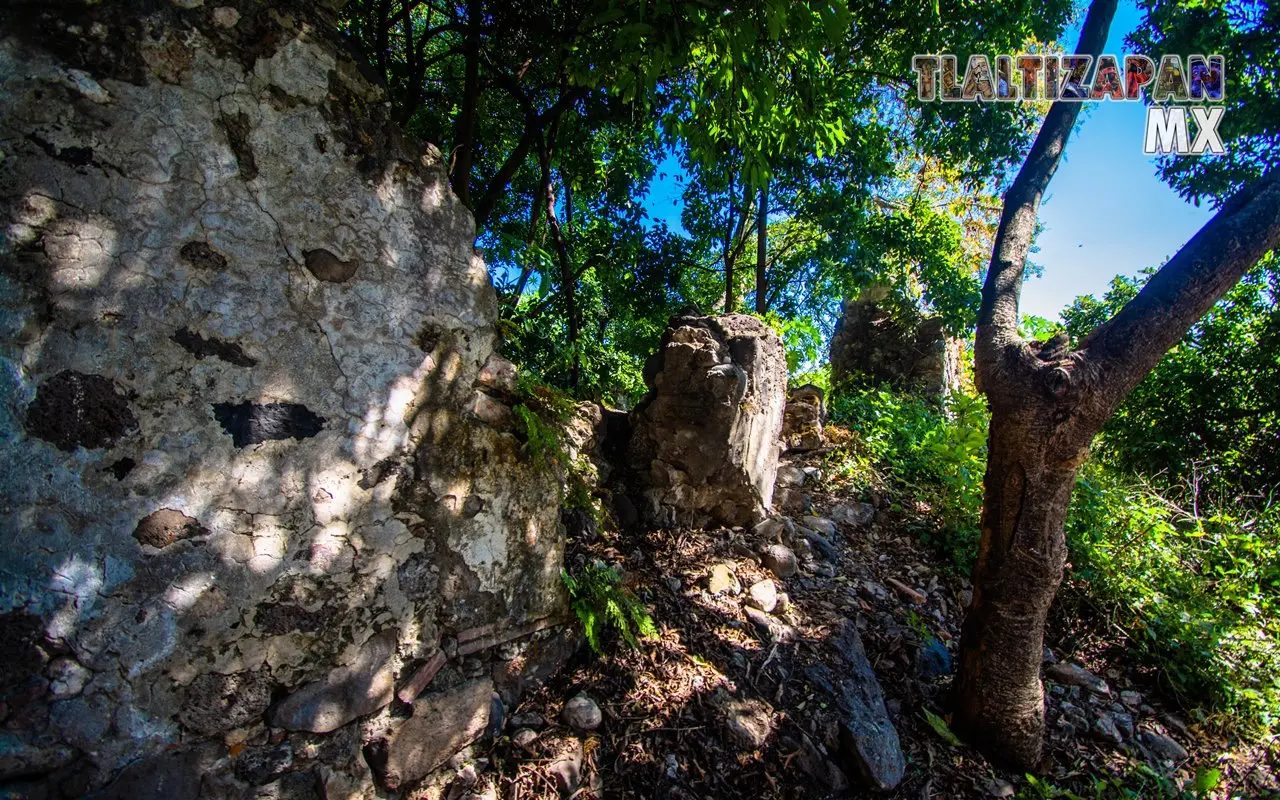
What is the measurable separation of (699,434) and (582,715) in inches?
71.4

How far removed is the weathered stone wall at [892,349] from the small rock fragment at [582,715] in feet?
22.4

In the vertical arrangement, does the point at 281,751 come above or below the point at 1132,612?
below

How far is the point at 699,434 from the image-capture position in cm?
352

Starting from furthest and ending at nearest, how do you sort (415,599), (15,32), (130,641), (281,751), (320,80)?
(415,599)
(320,80)
(281,751)
(130,641)
(15,32)

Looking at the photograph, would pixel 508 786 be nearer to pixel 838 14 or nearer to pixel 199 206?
pixel 199 206

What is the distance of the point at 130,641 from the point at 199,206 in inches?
51.8

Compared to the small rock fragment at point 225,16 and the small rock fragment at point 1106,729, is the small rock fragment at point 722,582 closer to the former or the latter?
the small rock fragment at point 1106,729

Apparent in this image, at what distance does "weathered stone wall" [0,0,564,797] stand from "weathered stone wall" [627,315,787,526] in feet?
5.06

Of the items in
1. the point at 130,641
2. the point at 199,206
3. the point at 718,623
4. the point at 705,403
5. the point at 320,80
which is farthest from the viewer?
the point at 705,403

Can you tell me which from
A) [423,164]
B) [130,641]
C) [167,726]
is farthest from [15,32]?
[167,726]

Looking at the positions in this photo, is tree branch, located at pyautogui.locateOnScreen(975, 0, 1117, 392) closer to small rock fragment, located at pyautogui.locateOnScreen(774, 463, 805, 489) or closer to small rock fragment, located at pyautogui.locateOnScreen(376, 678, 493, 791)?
small rock fragment, located at pyautogui.locateOnScreen(774, 463, 805, 489)

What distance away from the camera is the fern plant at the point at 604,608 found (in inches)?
98.1

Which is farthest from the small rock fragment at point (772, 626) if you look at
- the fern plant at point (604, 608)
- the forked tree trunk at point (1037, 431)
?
the forked tree trunk at point (1037, 431)

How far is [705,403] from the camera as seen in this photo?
348 cm
